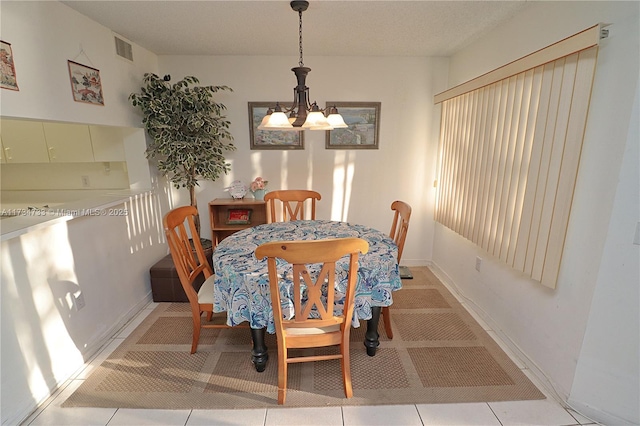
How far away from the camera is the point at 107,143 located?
2785 millimetres

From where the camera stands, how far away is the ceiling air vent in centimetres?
246

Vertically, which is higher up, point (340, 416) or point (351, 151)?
point (351, 151)

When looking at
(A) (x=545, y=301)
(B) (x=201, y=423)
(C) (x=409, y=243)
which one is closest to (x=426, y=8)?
(A) (x=545, y=301)

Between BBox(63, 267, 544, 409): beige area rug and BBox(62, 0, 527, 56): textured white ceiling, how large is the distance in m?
2.33

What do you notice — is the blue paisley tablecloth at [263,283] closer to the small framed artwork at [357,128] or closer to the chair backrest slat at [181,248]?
the chair backrest slat at [181,248]

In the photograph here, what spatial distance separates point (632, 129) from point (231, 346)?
102 inches

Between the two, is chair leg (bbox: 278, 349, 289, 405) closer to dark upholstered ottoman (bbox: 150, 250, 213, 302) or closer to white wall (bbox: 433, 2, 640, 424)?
dark upholstered ottoman (bbox: 150, 250, 213, 302)

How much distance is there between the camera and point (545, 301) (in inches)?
73.0

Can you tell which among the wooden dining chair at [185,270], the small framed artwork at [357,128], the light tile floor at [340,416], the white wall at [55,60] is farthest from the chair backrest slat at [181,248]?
the small framed artwork at [357,128]

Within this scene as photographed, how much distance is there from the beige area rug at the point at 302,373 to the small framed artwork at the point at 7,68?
1763 mm

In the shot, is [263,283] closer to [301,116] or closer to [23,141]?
[301,116]

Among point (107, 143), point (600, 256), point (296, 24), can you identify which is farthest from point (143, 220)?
point (600, 256)

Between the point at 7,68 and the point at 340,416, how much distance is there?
2.56 m

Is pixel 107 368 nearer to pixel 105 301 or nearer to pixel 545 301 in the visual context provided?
pixel 105 301
